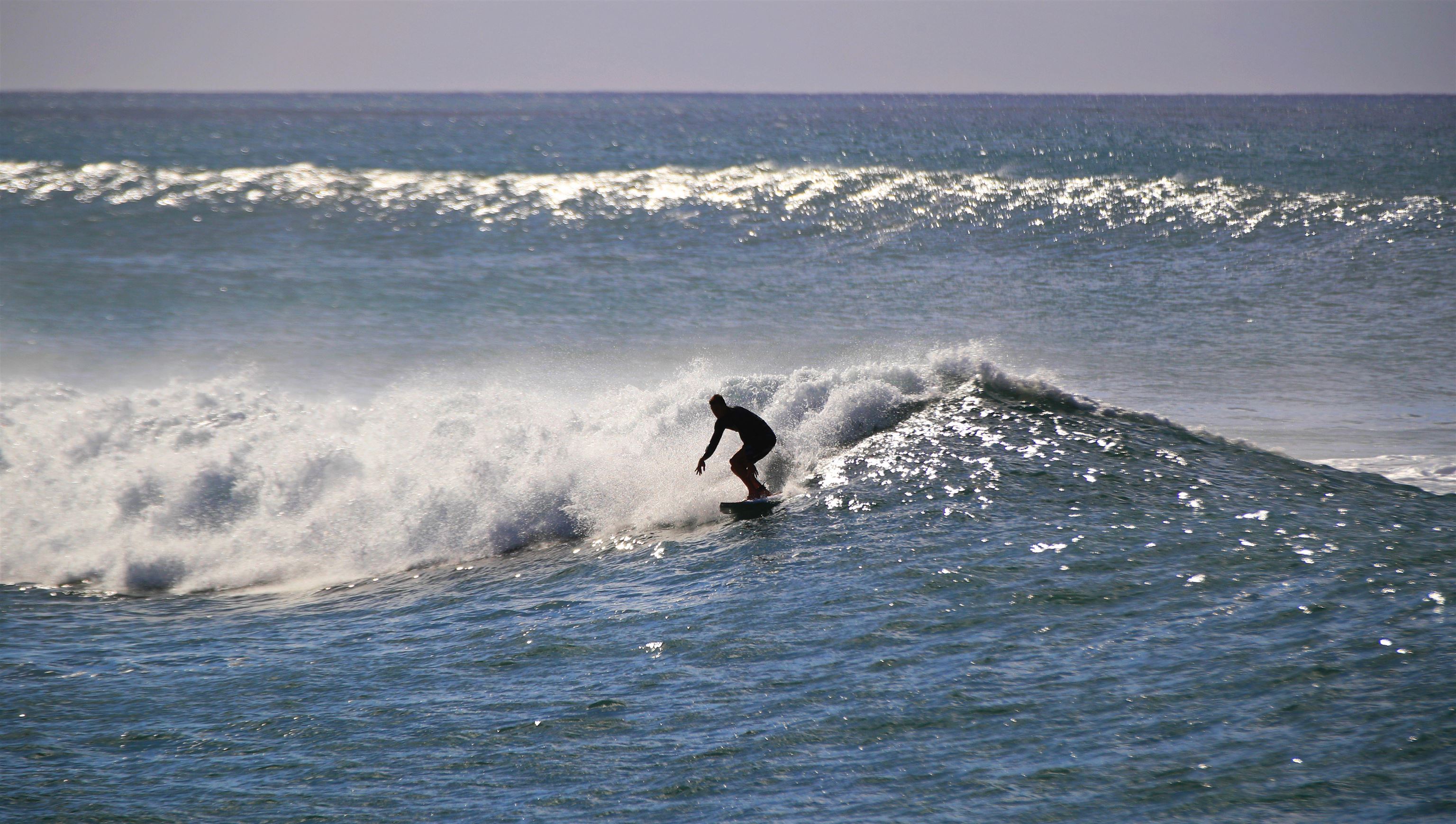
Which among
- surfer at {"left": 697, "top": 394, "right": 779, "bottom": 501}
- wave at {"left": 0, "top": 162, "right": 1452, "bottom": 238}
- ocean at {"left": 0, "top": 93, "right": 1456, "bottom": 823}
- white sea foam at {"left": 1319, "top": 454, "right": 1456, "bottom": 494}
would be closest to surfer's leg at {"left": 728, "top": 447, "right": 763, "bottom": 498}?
surfer at {"left": 697, "top": 394, "right": 779, "bottom": 501}

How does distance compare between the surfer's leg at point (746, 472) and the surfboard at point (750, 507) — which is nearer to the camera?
the surfboard at point (750, 507)

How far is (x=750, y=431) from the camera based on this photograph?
11336 millimetres

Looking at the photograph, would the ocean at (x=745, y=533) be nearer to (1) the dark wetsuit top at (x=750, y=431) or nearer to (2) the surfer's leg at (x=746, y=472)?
(2) the surfer's leg at (x=746, y=472)

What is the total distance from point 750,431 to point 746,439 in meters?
0.10

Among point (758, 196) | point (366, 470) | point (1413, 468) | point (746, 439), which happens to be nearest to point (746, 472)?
point (746, 439)

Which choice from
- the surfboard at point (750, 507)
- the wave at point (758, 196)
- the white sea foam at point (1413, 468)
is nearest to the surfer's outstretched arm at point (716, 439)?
the surfboard at point (750, 507)

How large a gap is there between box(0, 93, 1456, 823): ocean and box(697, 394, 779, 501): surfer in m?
0.43

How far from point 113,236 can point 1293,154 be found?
38.8 metres

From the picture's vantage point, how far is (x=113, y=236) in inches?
1209

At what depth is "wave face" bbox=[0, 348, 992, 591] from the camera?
11.1m

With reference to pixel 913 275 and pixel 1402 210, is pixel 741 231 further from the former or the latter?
pixel 1402 210

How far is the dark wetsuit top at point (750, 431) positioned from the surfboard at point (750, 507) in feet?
1.77

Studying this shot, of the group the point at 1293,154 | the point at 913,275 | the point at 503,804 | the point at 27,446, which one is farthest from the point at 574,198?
the point at 503,804

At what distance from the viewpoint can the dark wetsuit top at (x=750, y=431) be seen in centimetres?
1127
